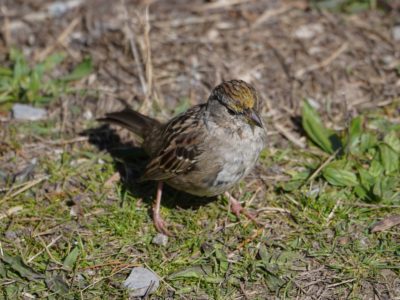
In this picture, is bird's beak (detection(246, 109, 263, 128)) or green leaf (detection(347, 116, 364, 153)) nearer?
bird's beak (detection(246, 109, 263, 128))

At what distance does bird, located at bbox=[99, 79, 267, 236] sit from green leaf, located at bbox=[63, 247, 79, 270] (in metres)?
0.64

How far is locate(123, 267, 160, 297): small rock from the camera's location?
4.51 meters

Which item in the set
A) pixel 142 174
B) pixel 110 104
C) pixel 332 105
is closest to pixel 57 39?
pixel 110 104

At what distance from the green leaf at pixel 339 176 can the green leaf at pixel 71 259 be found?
204cm

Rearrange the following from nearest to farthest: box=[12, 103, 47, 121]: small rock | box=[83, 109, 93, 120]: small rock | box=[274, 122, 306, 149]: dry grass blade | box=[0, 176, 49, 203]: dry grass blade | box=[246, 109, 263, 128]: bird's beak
→ box=[246, 109, 263, 128]: bird's beak, box=[0, 176, 49, 203]: dry grass blade, box=[274, 122, 306, 149]: dry grass blade, box=[12, 103, 47, 121]: small rock, box=[83, 109, 93, 120]: small rock

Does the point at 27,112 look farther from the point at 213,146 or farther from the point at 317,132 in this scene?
the point at 317,132

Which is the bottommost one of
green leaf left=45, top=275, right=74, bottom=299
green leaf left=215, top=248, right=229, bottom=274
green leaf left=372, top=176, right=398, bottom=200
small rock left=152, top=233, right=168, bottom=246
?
green leaf left=45, top=275, right=74, bottom=299

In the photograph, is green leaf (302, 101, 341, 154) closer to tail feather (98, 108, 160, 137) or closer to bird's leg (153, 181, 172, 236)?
tail feather (98, 108, 160, 137)

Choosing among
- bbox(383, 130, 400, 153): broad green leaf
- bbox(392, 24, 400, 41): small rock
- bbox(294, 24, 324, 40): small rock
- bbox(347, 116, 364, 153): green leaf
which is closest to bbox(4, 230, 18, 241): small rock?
bbox(347, 116, 364, 153): green leaf

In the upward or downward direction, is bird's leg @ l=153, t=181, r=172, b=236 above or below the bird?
below

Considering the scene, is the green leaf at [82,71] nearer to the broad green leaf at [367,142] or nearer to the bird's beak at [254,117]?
the bird's beak at [254,117]

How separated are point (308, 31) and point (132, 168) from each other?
8.82 feet

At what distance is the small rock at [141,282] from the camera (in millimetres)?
4508

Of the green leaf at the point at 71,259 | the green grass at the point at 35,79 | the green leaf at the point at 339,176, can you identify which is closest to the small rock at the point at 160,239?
the green leaf at the point at 71,259
